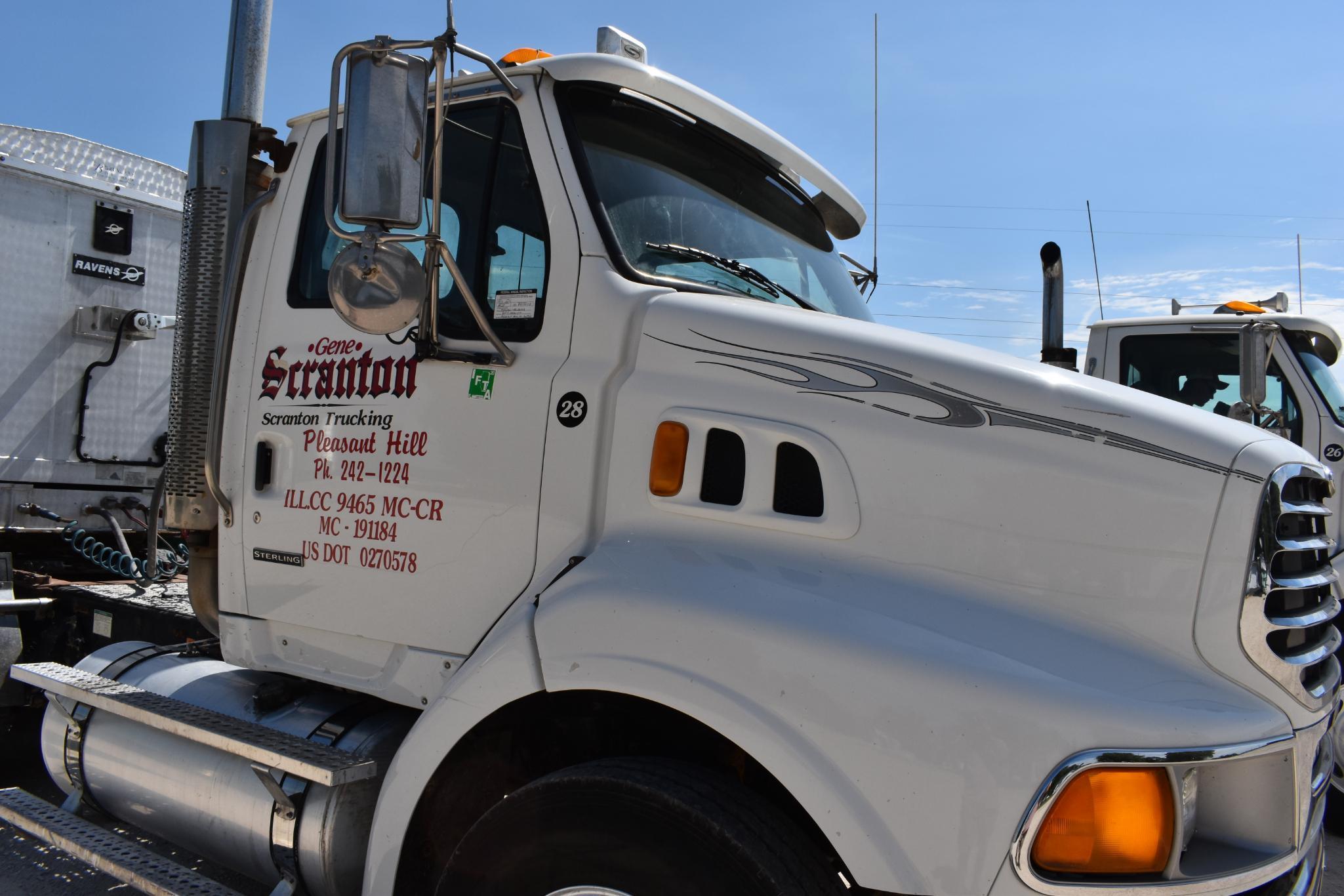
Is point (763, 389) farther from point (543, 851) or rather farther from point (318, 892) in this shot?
point (318, 892)

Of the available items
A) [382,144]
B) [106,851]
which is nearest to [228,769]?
[106,851]

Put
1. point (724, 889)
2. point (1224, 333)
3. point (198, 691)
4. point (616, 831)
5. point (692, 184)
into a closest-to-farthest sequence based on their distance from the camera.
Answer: point (724, 889) → point (616, 831) → point (692, 184) → point (198, 691) → point (1224, 333)

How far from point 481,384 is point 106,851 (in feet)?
6.36

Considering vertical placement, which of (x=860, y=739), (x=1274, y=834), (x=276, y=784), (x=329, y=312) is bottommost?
(x=276, y=784)

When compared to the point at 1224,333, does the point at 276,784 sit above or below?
below

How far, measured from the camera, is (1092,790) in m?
1.80

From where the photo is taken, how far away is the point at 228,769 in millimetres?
3094

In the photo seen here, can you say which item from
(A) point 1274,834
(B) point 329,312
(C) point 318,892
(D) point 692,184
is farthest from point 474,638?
(A) point 1274,834

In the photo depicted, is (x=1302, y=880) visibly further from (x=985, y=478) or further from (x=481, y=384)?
(x=481, y=384)

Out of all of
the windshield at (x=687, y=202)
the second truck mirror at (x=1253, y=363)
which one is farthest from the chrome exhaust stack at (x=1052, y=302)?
the windshield at (x=687, y=202)

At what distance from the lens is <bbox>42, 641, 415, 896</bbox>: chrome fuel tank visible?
2814mm

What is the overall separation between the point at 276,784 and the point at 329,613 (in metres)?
0.48

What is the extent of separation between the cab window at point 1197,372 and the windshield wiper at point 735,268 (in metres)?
4.22

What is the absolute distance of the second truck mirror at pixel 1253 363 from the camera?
4215 mm
